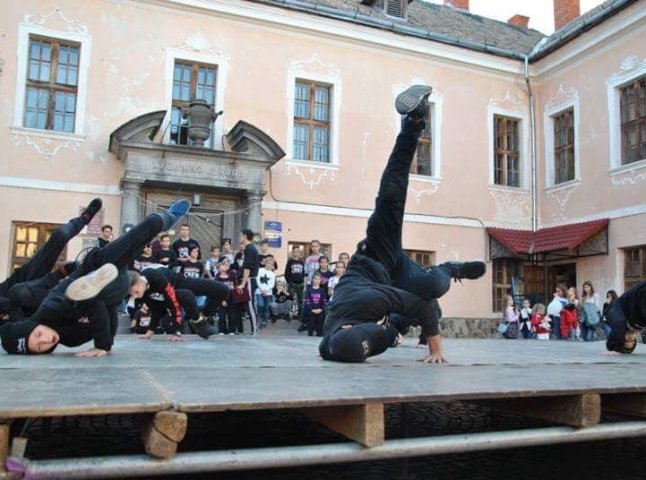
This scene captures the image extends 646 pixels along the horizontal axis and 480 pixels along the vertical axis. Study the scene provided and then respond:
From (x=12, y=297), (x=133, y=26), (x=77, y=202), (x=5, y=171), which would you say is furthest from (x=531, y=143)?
(x=12, y=297)

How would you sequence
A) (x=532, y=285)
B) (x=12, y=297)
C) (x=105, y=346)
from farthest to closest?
(x=532, y=285) → (x=12, y=297) → (x=105, y=346)

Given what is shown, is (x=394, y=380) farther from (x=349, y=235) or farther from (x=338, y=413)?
(x=349, y=235)

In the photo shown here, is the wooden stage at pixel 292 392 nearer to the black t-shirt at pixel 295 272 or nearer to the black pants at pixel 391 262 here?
the black pants at pixel 391 262

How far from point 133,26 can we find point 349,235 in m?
6.71

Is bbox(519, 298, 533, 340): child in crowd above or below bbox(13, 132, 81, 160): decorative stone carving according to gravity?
below

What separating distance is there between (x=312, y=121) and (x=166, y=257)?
6852 millimetres

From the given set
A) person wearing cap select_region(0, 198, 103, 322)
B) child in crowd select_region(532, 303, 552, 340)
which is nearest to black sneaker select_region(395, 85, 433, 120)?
person wearing cap select_region(0, 198, 103, 322)

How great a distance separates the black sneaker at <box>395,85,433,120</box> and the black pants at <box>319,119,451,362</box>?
0.38ft

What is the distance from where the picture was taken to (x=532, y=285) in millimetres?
17000

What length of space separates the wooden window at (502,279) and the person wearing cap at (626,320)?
33.7ft

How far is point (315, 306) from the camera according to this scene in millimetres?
10547

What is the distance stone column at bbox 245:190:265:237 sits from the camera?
13438 millimetres

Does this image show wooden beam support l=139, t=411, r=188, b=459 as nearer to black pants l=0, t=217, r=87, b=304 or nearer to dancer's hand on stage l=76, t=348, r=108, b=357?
dancer's hand on stage l=76, t=348, r=108, b=357

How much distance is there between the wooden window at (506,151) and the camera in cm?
1739
